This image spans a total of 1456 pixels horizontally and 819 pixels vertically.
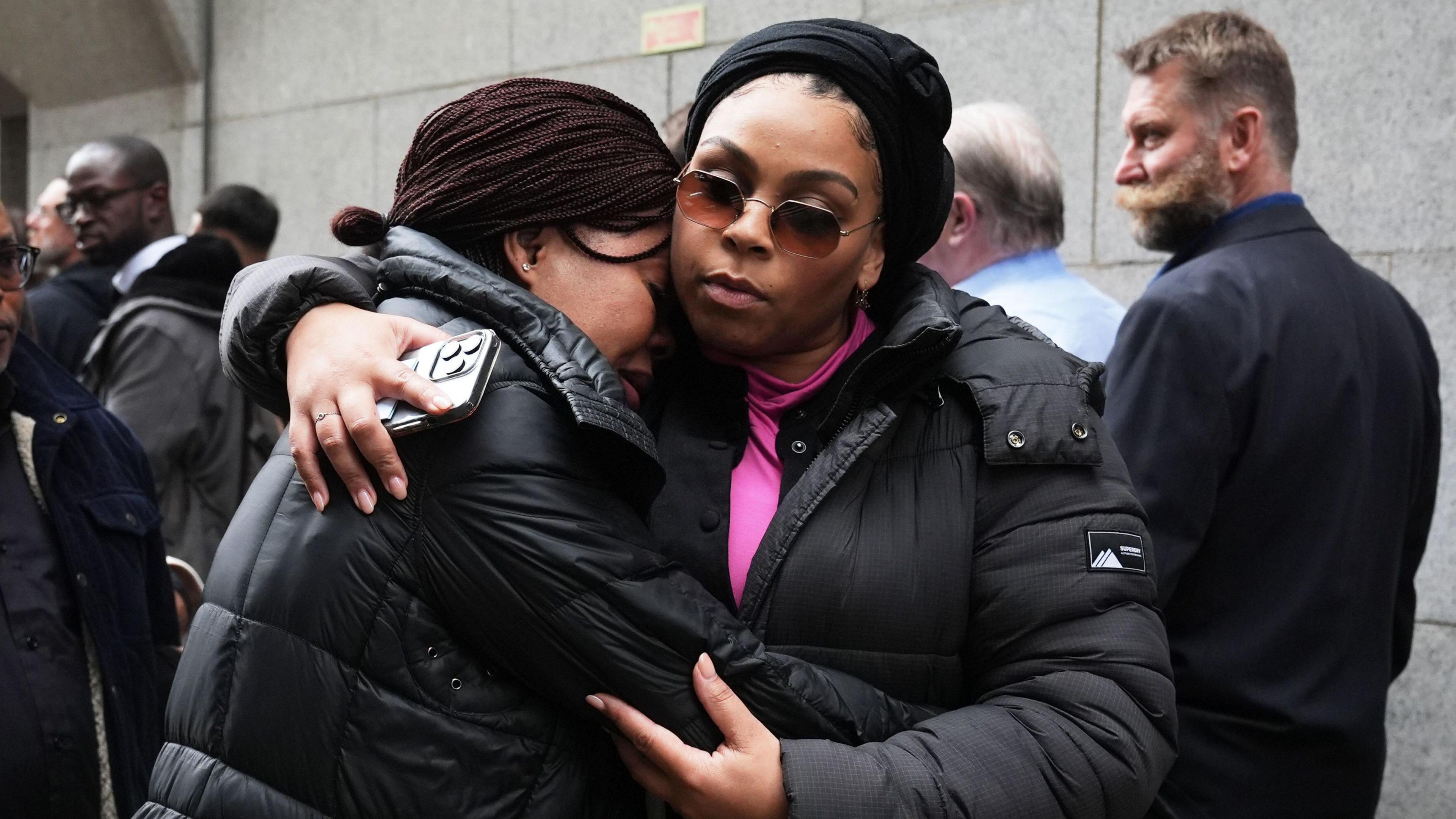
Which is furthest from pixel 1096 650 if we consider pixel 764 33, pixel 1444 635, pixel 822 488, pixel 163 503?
pixel 163 503

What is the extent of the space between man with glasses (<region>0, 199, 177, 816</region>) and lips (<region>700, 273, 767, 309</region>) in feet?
5.13

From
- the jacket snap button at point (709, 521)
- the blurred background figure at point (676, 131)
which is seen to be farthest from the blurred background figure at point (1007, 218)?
the jacket snap button at point (709, 521)

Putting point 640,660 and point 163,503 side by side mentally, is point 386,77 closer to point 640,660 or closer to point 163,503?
point 163,503

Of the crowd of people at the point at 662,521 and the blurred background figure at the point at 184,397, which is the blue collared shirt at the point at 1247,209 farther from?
the blurred background figure at the point at 184,397

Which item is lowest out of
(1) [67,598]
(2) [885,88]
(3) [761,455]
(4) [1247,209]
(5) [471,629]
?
(1) [67,598]

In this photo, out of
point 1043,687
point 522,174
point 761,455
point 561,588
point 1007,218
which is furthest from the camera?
point 1007,218

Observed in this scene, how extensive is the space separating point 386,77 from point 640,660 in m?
5.91

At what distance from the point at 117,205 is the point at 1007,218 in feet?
11.8

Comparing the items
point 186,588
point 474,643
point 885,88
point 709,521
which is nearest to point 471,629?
point 474,643

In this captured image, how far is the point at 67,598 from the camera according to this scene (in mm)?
2699

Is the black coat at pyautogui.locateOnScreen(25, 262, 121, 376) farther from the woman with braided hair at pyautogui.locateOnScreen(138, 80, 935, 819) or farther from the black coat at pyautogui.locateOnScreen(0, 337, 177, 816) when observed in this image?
the woman with braided hair at pyautogui.locateOnScreen(138, 80, 935, 819)

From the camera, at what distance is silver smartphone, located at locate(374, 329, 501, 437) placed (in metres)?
1.51

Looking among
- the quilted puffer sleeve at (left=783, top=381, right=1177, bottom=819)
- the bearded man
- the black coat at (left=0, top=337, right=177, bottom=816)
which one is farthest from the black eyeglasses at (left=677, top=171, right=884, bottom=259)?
the black coat at (left=0, top=337, right=177, bottom=816)

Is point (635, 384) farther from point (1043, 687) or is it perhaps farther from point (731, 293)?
point (1043, 687)
